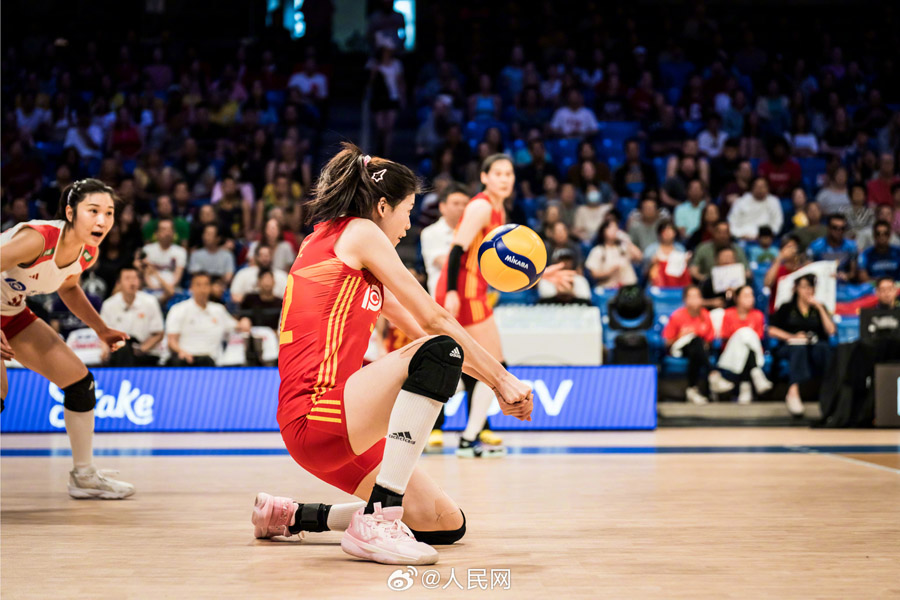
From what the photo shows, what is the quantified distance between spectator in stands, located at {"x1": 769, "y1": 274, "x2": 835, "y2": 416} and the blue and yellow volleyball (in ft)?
17.4

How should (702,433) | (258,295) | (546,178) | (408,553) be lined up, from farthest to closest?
(546,178) → (258,295) → (702,433) → (408,553)

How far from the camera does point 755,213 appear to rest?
11.9 metres

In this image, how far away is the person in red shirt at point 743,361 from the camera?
956 cm

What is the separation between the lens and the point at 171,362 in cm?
930

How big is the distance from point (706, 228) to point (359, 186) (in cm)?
854

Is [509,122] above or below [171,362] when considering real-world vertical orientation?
above

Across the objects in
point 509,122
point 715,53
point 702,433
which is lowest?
point 702,433

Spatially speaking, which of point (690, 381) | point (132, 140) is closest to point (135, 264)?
point (132, 140)

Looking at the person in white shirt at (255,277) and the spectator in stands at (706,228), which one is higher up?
the spectator in stands at (706,228)

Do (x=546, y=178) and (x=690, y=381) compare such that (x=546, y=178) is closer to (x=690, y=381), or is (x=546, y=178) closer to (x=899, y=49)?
(x=690, y=381)

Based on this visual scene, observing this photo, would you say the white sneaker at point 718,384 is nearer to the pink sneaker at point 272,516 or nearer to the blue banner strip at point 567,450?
the blue banner strip at point 567,450

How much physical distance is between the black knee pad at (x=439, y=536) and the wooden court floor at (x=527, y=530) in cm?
4

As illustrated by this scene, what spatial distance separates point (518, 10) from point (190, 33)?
5615 millimetres

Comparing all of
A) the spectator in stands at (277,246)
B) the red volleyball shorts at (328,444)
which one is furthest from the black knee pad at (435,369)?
the spectator in stands at (277,246)
